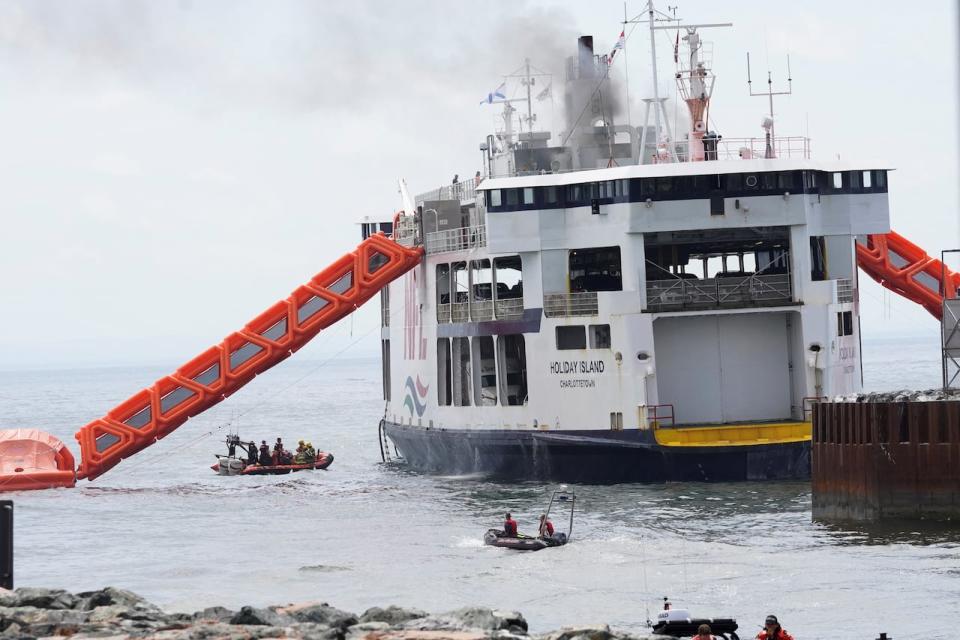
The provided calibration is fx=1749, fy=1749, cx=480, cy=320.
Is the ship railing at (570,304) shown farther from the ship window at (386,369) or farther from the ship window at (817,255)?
the ship window at (386,369)

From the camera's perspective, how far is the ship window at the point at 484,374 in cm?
5444

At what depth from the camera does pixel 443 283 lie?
192ft

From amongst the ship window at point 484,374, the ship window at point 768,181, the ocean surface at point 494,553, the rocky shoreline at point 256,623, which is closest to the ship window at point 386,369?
the ocean surface at point 494,553

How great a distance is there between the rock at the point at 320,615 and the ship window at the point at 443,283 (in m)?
29.5

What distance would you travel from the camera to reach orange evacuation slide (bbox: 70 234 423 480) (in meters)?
55.9

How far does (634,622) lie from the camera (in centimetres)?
3178

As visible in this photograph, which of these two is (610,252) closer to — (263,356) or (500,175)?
(500,175)

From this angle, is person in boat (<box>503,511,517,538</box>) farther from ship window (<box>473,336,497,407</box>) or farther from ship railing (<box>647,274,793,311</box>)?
ship window (<box>473,336,497,407</box>)

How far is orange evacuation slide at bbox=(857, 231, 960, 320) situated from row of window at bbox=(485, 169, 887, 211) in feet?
24.1

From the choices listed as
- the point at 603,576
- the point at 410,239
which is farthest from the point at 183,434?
the point at 603,576

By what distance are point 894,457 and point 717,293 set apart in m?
10.2

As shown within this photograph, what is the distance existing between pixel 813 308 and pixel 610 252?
7.48 metres

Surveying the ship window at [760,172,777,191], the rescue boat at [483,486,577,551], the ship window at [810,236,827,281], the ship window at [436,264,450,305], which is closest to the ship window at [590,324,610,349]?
the ship window at [760,172,777,191]

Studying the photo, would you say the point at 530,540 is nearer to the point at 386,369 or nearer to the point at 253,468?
the point at 253,468
